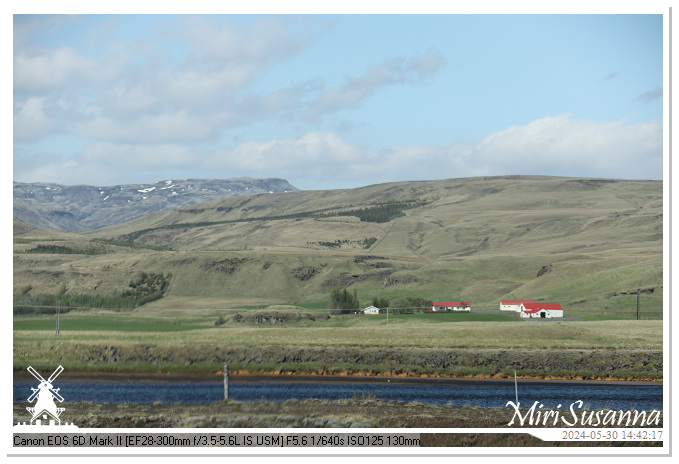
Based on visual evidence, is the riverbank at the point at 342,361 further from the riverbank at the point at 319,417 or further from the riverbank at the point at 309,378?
the riverbank at the point at 319,417

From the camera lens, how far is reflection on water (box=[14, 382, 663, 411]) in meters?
40.5

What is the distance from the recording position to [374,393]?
42188 mm

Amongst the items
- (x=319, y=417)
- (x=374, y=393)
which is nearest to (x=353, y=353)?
(x=374, y=393)

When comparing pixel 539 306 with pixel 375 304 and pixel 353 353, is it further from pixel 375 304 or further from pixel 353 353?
pixel 353 353

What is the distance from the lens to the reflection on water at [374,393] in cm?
4047

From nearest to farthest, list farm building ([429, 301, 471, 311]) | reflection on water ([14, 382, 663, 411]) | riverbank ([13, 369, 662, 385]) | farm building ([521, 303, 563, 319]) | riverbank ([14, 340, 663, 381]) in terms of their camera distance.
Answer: reflection on water ([14, 382, 663, 411])
riverbank ([13, 369, 662, 385])
riverbank ([14, 340, 663, 381])
farm building ([521, 303, 563, 319])
farm building ([429, 301, 471, 311])

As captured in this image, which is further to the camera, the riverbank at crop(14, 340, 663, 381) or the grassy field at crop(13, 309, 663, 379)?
the grassy field at crop(13, 309, 663, 379)

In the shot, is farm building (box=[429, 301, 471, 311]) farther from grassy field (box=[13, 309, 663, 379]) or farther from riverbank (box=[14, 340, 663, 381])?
riverbank (box=[14, 340, 663, 381])

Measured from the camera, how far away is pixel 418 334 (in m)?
70.3

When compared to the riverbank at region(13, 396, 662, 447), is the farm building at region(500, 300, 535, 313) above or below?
below
